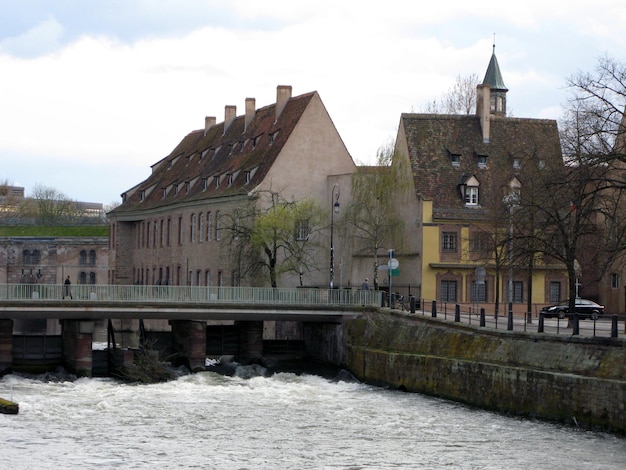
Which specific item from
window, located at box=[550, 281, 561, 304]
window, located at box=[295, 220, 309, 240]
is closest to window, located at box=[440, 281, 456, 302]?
window, located at box=[550, 281, 561, 304]

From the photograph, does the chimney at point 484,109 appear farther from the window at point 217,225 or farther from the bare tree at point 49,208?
the bare tree at point 49,208

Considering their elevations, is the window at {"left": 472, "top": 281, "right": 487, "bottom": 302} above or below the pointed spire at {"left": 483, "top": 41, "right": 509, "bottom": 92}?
below

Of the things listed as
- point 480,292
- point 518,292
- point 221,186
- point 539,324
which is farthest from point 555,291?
point 539,324

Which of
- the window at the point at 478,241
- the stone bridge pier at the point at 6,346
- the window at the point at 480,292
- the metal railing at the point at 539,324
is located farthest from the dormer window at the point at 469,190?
the stone bridge pier at the point at 6,346

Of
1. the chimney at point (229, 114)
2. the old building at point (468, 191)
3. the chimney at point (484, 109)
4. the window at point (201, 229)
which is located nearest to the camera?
the old building at point (468, 191)

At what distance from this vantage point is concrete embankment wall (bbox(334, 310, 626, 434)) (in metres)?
38.0

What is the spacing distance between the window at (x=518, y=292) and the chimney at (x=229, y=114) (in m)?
26.9

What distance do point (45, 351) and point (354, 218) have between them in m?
20.6

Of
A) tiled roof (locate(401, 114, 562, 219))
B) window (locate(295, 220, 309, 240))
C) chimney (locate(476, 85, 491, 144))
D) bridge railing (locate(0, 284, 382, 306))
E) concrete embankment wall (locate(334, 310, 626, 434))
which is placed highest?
chimney (locate(476, 85, 491, 144))

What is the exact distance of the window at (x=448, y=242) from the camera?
222ft

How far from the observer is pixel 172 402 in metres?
45.9

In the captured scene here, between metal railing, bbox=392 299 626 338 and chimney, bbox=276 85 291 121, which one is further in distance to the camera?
chimney, bbox=276 85 291 121

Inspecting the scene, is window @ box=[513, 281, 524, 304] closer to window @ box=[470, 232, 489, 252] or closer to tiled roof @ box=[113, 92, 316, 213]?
window @ box=[470, 232, 489, 252]

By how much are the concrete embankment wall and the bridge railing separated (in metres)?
3.61
